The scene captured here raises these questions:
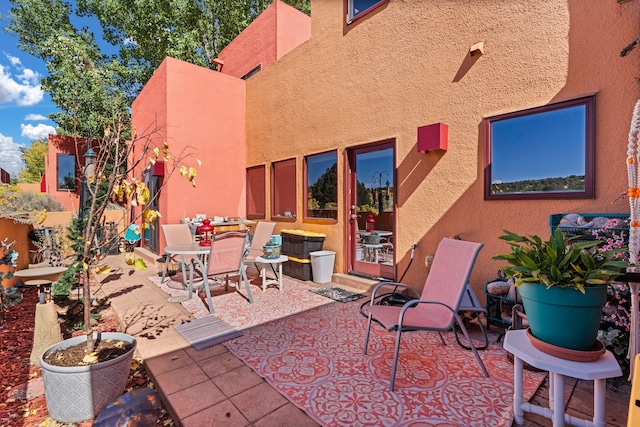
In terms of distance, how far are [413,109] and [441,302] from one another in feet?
10.3

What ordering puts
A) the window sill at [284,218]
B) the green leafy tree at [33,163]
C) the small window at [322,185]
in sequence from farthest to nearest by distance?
the green leafy tree at [33,163]
the window sill at [284,218]
the small window at [322,185]

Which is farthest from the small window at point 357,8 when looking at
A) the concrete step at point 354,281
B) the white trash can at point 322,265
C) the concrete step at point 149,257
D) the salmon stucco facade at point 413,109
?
the concrete step at point 149,257

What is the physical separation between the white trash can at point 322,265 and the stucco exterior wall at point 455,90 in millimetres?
205

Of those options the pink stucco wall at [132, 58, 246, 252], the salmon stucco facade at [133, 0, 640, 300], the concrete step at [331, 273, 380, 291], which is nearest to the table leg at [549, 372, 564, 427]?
the salmon stucco facade at [133, 0, 640, 300]

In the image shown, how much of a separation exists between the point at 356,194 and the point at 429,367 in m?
3.49

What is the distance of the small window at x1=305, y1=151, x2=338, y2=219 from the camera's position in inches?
235

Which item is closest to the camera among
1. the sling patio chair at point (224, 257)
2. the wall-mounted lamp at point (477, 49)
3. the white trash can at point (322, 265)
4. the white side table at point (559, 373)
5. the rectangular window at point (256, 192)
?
the white side table at point (559, 373)

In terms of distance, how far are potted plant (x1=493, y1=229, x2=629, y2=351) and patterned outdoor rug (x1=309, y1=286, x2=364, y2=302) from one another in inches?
124

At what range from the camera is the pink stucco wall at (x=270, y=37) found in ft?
29.0

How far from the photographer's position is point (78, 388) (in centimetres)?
206

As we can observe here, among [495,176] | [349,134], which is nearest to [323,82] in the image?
[349,134]

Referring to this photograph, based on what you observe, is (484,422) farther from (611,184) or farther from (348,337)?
(611,184)

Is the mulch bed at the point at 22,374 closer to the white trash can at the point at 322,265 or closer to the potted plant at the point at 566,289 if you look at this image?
the potted plant at the point at 566,289

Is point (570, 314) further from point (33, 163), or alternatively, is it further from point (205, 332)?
point (33, 163)
